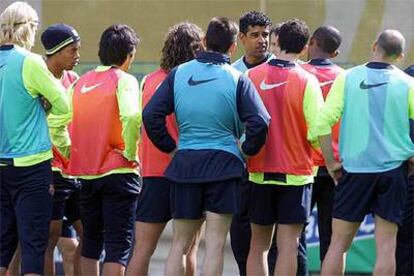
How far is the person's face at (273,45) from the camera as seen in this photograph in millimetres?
6725

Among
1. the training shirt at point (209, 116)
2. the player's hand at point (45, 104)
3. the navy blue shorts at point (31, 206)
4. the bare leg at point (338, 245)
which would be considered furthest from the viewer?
the bare leg at point (338, 245)

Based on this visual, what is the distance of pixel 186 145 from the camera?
6.24 metres

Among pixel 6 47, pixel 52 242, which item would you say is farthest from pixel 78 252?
pixel 6 47

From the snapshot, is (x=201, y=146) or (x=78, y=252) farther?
(x=78, y=252)

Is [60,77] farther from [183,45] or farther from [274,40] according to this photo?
[274,40]

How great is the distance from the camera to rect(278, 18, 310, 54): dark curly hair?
6.62 metres

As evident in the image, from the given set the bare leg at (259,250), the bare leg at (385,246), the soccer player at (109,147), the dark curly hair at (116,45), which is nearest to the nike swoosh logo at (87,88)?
the soccer player at (109,147)

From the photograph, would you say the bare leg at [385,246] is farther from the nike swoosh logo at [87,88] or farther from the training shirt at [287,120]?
the nike swoosh logo at [87,88]

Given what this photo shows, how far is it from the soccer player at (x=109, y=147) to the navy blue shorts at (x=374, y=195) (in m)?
1.34

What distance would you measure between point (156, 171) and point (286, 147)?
0.82 metres

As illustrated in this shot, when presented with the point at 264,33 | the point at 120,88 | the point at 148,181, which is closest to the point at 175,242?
the point at 148,181

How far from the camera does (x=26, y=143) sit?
6.32 metres

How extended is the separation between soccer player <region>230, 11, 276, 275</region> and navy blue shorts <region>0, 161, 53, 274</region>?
133cm

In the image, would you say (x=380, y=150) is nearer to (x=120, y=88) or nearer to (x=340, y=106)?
(x=340, y=106)
